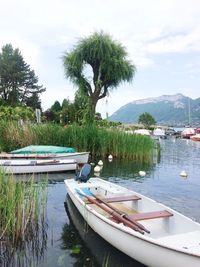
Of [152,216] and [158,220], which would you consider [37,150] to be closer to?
[158,220]

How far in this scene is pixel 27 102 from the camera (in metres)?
61.1

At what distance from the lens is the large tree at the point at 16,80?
59.4m

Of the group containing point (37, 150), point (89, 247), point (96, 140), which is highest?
point (96, 140)

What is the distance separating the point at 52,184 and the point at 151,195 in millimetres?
3843

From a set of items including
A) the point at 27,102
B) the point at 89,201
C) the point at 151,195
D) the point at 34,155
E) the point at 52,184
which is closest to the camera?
the point at 89,201

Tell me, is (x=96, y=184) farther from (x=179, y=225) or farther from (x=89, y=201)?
(x=179, y=225)

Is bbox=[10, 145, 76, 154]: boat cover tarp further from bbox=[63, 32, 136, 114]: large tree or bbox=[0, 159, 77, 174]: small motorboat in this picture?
bbox=[63, 32, 136, 114]: large tree

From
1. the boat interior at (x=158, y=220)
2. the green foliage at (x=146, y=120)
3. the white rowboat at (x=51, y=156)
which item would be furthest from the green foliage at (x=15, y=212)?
the green foliage at (x=146, y=120)

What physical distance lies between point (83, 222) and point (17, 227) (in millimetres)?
2141

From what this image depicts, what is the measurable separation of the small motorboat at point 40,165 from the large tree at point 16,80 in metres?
44.0

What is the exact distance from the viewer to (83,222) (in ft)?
27.8

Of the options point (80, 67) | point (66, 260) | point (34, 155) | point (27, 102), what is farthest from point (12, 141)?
point (27, 102)

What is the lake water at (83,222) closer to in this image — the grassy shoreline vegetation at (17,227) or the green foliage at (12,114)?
the grassy shoreline vegetation at (17,227)

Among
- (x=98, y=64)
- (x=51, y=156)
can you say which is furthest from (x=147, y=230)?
(x=98, y=64)
